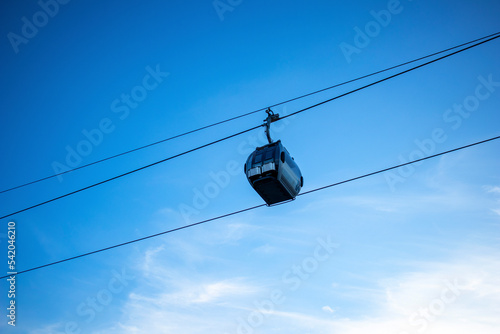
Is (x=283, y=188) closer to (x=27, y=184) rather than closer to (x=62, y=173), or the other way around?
(x=62, y=173)

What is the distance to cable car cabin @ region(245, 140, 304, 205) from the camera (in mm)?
8367

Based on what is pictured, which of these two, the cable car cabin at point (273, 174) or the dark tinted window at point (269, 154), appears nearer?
the cable car cabin at point (273, 174)

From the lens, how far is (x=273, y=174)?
830cm

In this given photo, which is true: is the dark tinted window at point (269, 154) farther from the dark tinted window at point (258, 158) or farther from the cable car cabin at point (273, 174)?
the dark tinted window at point (258, 158)

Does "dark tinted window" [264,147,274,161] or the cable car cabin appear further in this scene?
"dark tinted window" [264,147,274,161]

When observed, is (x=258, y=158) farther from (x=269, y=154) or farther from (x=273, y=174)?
(x=273, y=174)

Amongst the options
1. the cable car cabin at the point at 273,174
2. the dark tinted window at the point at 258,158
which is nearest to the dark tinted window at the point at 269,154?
the cable car cabin at the point at 273,174

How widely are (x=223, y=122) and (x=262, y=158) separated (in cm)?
320

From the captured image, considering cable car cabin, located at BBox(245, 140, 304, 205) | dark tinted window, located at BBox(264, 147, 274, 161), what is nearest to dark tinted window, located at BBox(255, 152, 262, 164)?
cable car cabin, located at BBox(245, 140, 304, 205)

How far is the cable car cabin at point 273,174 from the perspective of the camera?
8367mm

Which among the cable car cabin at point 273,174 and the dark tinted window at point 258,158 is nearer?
the cable car cabin at point 273,174

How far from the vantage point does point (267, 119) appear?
28.5 ft

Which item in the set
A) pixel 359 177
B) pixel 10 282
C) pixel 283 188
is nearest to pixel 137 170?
pixel 283 188

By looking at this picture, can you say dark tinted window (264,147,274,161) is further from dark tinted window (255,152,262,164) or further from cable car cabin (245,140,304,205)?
dark tinted window (255,152,262,164)
